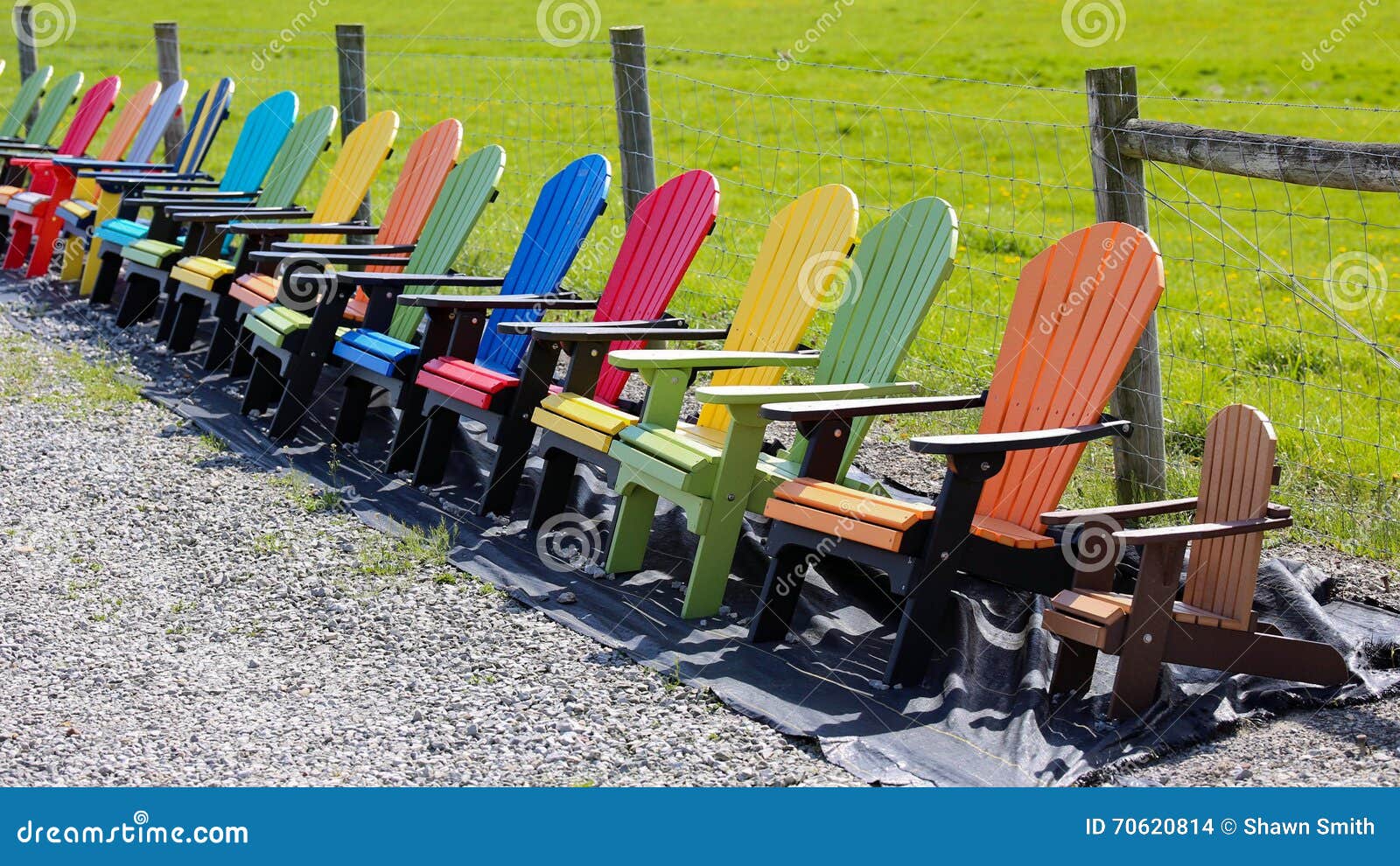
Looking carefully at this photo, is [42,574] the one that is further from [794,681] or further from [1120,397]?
[1120,397]

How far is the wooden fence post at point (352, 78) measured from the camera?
22.2ft

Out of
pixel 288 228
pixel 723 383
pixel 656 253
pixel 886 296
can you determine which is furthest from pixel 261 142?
pixel 886 296

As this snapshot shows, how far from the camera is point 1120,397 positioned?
387 cm

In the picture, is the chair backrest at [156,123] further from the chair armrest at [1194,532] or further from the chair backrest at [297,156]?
the chair armrest at [1194,532]

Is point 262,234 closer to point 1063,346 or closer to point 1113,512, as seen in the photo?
point 1063,346

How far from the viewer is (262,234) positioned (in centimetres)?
548

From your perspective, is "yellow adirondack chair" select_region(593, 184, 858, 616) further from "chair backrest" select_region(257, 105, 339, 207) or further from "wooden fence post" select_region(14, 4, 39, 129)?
"wooden fence post" select_region(14, 4, 39, 129)

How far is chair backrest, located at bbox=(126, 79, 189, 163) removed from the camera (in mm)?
7207

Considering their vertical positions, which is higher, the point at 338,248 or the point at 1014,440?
the point at 1014,440

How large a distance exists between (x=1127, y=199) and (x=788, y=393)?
1.17 meters

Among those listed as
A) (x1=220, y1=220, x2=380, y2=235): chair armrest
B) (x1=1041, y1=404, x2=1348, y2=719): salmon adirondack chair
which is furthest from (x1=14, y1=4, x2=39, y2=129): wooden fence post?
(x1=1041, y1=404, x2=1348, y2=719): salmon adirondack chair
